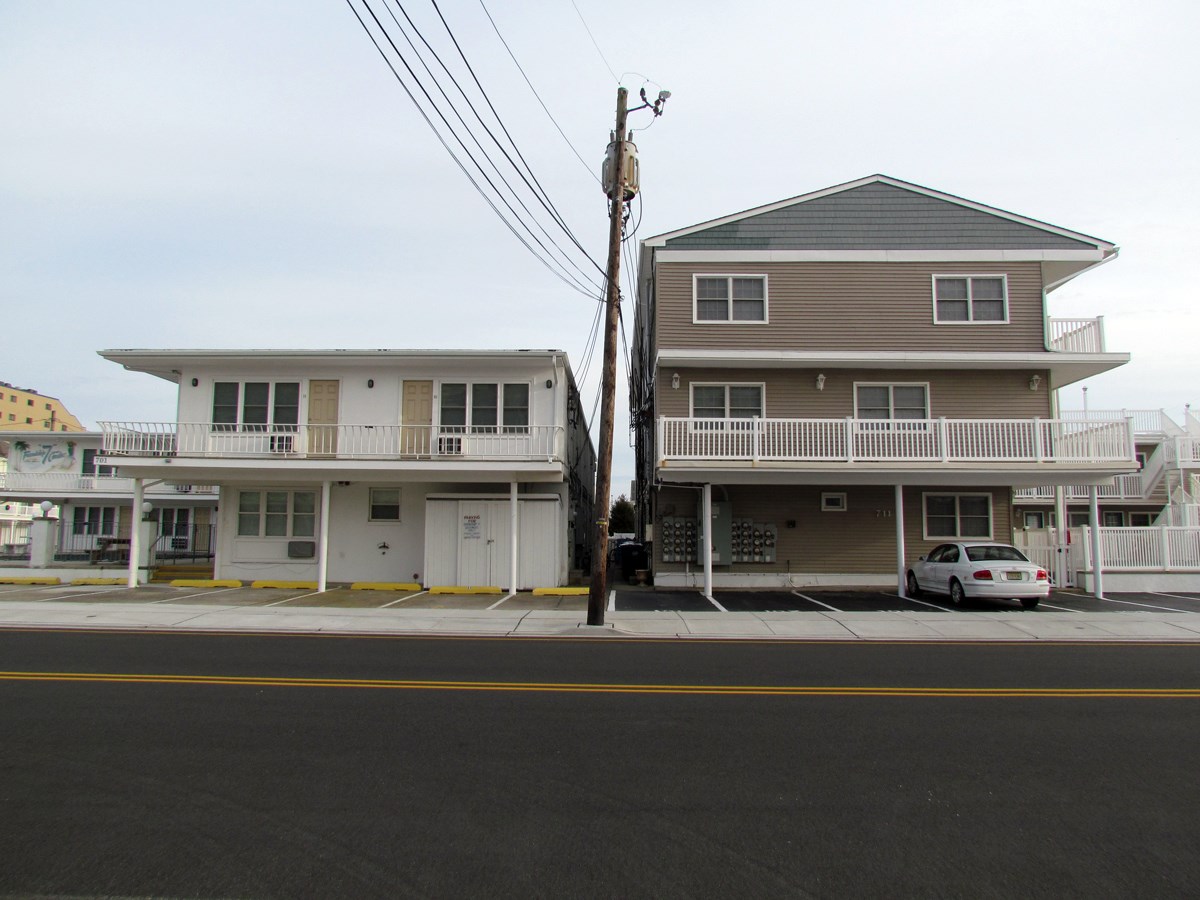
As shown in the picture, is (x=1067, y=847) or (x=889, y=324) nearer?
(x=1067, y=847)

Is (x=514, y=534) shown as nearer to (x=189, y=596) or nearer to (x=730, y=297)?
(x=189, y=596)

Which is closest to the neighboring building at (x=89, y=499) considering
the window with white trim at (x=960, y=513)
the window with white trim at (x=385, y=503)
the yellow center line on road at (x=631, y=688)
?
the window with white trim at (x=385, y=503)

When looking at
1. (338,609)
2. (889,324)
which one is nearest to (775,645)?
(338,609)

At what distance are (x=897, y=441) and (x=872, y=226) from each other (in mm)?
6155

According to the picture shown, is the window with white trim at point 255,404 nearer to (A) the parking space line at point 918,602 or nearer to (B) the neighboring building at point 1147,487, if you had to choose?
(A) the parking space line at point 918,602

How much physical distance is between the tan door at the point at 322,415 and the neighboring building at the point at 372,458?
3 centimetres

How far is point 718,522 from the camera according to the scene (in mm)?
20000

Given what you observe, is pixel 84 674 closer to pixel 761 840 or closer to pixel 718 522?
pixel 761 840

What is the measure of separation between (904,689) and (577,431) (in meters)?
19.7

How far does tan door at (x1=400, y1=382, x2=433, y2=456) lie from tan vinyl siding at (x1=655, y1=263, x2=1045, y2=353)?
6.37m

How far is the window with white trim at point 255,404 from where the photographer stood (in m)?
21.0

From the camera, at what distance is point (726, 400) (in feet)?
67.8

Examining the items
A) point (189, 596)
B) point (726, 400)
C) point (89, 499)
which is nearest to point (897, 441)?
point (726, 400)

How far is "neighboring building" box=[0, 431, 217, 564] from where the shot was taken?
99.9ft
